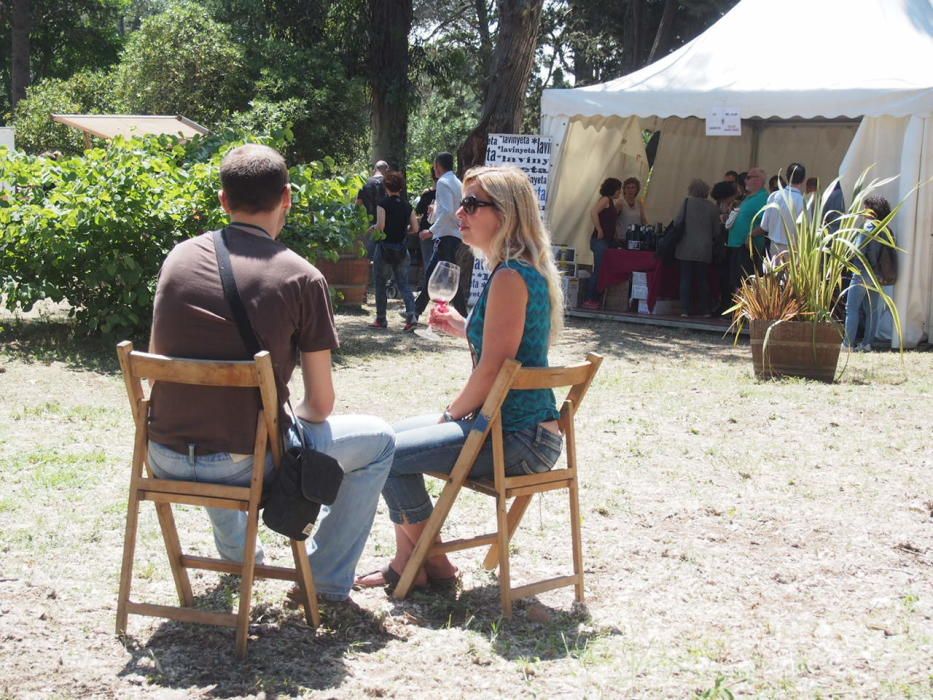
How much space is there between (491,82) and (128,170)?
6.84 metres

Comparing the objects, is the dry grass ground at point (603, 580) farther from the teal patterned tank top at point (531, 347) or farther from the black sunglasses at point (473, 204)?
the black sunglasses at point (473, 204)

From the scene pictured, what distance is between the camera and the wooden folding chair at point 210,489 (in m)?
3.07

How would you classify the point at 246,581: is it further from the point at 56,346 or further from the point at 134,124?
the point at 134,124

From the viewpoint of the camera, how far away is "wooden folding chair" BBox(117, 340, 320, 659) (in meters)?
3.07

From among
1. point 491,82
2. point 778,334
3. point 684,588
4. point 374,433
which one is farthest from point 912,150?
point 374,433

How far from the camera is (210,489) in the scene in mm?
3221

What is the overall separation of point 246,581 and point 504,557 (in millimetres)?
889

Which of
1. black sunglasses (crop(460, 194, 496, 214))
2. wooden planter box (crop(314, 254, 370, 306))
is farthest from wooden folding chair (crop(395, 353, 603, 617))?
wooden planter box (crop(314, 254, 370, 306))

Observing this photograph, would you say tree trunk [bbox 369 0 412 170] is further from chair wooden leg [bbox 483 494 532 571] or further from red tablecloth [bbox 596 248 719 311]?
chair wooden leg [bbox 483 494 532 571]

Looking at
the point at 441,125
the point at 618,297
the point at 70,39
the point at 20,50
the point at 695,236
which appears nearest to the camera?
the point at 695,236

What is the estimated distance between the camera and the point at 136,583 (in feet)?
13.0

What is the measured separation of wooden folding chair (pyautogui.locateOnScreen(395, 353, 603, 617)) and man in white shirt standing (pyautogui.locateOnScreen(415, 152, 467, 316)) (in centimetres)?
730

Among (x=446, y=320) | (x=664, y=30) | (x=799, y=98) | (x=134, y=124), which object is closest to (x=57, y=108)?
(x=134, y=124)

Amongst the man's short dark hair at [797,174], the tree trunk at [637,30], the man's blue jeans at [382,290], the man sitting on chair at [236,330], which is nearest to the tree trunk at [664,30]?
the tree trunk at [637,30]
